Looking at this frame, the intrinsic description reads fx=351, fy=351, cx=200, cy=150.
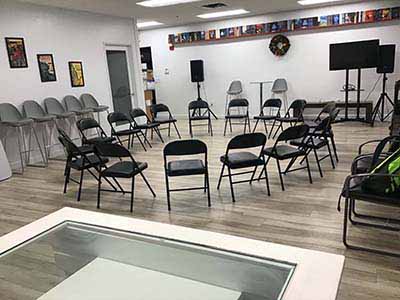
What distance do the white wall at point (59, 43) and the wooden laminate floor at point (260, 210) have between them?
1.64 m

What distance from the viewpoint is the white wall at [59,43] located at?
584 centimetres

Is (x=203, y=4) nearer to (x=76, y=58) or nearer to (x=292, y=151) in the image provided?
(x=76, y=58)

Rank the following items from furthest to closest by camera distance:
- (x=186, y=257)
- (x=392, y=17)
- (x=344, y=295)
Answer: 1. (x=392, y=17)
2. (x=344, y=295)
3. (x=186, y=257)

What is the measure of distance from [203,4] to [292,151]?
4213 millimetres

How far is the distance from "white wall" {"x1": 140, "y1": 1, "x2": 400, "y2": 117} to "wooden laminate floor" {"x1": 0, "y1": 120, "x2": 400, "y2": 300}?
11.6 ft

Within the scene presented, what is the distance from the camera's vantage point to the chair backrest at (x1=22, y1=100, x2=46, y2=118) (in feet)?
19.6

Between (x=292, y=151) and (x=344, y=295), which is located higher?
(x=292, y=151)

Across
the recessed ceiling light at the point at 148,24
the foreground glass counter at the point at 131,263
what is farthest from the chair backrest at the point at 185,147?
the recessed ceiling light at the point at 148,24

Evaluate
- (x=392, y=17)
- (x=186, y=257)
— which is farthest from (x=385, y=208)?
(x=392, y=17)

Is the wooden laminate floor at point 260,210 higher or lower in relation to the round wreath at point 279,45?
lower

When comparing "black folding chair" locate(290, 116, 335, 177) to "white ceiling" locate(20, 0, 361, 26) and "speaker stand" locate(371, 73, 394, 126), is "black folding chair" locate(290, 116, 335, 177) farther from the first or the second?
"white ceiling" locate(20, 0, 361, 26)

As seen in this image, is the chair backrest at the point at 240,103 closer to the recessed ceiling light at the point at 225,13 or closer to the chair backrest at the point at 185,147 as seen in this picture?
the recessed ceiling light at the point at 225,13

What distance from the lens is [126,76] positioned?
28.2 ft

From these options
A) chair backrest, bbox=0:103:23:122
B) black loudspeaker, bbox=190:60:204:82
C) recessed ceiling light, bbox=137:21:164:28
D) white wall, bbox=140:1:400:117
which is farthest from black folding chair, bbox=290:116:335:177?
recessed ceiling light, bbox=137:21:164:28
